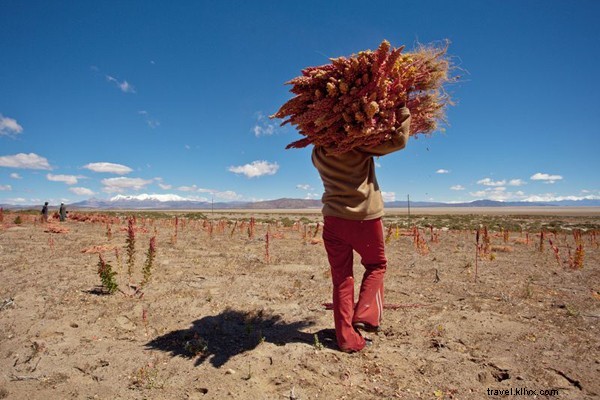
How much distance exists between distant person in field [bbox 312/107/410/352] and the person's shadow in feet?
1.25

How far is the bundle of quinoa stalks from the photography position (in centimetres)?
254

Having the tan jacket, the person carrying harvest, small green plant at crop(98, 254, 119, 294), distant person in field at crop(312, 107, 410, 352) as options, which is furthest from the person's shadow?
small green plant at crop(98, 254, 119, 294)

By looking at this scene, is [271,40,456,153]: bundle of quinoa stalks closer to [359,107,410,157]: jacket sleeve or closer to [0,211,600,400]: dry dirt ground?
[359,107,410,157]: jacket sleeve

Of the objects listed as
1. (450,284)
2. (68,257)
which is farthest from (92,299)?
(450,284)

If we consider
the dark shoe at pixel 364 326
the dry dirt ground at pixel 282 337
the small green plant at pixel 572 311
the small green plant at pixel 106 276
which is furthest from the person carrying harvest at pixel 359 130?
the small green plant at pixel 106 276

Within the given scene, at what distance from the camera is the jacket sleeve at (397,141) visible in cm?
274

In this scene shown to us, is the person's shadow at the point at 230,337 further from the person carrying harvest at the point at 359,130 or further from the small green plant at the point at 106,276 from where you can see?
the small green plant at the point at 106,276

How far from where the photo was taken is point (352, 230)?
301cm

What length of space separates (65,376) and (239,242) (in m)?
8.42

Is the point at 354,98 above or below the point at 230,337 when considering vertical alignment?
above

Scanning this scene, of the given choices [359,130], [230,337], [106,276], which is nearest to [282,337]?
[230,337]

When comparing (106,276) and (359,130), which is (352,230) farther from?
(106,276)

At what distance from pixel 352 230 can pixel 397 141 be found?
0.87 meters

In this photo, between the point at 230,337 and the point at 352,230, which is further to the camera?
the point at 230,337
